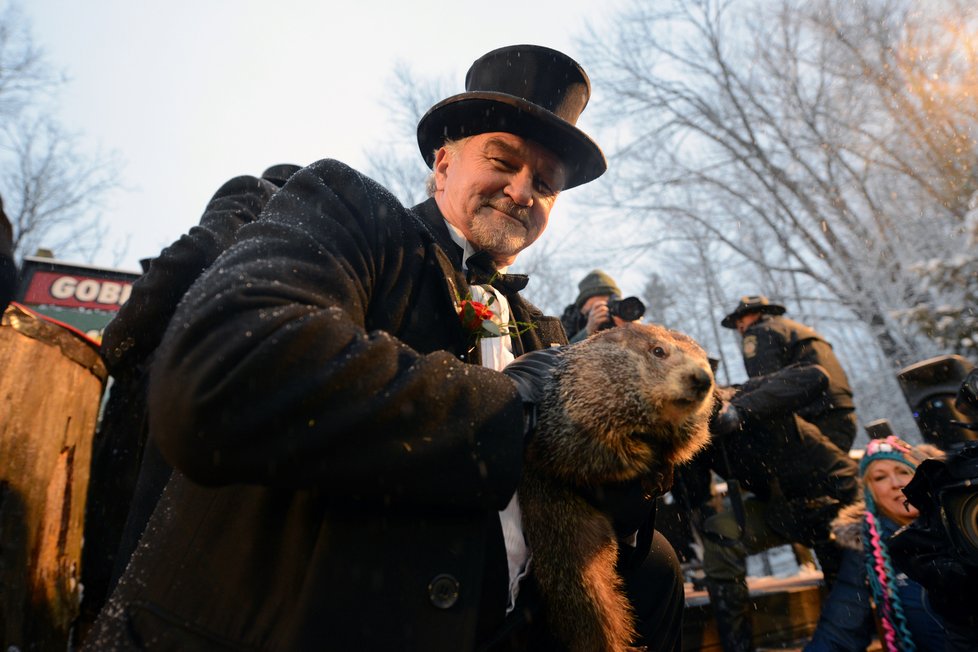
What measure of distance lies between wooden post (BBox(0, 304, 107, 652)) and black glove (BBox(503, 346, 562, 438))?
1.75 meters

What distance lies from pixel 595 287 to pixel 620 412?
13.4 feet

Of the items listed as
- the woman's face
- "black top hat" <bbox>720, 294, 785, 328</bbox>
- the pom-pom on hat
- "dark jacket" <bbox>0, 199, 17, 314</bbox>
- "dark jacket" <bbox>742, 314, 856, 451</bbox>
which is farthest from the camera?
"black top hat" <bbox>720, 294, 785, 328</bbox>

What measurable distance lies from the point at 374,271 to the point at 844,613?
390 centimetres

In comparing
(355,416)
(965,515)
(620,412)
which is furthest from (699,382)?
(965,515)

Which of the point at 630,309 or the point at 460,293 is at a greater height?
the point at 630,309

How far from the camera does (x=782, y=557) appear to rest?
1909cm

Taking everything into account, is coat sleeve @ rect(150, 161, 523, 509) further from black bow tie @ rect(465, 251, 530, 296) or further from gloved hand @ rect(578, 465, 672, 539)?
black bow tie @ rect(465, 251, 530, 296)

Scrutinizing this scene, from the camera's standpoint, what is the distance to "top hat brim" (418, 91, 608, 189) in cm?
191

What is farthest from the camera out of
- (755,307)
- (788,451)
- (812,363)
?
(755,307)

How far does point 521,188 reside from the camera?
196cm

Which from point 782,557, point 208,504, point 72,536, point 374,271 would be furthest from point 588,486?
point 782,557

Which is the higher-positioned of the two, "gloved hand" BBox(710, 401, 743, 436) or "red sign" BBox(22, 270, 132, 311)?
"red sign" BBox(22, 270, 132, 311)

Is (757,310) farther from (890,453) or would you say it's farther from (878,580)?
(878,580)

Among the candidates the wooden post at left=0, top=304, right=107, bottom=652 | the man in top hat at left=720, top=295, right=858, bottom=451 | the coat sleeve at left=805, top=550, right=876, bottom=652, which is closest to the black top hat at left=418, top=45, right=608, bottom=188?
the wooden post at left=0, top=304, right=107, bottom=652
